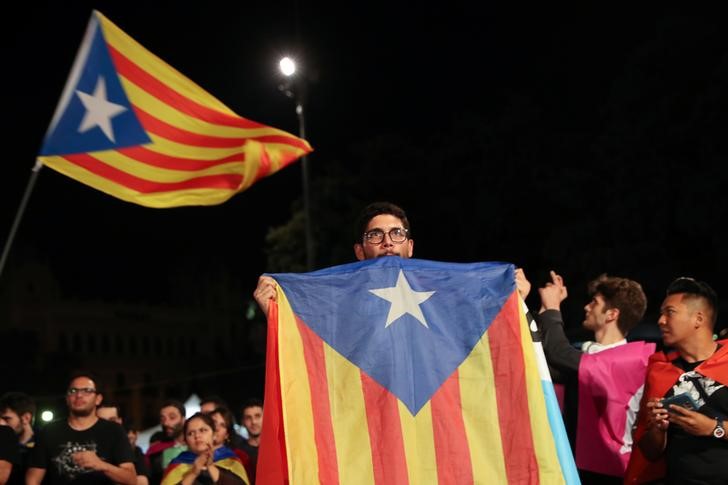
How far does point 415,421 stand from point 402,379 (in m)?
0.20

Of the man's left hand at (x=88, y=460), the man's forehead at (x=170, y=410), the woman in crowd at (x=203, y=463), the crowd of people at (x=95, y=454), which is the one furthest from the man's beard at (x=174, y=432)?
the man's left hand at (x=88, y=460)

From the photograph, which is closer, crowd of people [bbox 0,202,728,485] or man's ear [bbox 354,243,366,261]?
crowd of people [bbox 0,202,728,485]

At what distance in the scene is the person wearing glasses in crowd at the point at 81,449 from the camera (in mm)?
7699

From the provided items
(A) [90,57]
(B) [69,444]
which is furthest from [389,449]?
(A) [90,57]

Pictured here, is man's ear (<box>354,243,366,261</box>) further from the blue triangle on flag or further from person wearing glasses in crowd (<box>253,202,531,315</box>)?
the blue triangle on flag

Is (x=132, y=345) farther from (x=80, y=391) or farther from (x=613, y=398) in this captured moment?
(x=613, y=398)

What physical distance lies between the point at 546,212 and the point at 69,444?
2065 centimetres

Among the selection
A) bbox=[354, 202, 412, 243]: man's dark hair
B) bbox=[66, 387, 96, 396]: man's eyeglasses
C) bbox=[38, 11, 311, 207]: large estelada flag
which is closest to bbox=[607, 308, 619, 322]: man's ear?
bbox=[354, 202, 412, 243]: man's dark hair

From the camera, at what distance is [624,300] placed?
6.83 m

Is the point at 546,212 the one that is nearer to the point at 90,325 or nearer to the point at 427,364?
the point at 427,364

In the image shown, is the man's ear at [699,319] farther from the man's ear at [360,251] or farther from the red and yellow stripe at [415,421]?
the man's ear at [360,251]

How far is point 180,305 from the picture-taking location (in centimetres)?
8881

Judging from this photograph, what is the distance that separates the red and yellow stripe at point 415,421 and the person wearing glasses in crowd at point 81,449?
2.89 meters

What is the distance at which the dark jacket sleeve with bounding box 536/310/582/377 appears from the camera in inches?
248
